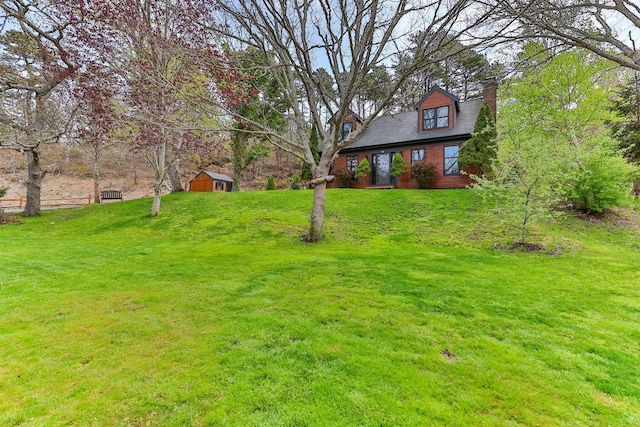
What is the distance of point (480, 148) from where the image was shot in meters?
14.2

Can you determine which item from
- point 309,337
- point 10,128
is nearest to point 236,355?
point 309,337

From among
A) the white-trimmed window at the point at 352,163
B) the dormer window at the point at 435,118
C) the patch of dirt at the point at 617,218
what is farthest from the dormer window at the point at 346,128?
the patch of dirt at the point at 617,218

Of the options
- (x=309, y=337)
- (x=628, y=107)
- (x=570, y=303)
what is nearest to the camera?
(x=309, y=337)

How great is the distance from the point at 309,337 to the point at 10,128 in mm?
18464

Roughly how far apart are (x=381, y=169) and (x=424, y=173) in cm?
312

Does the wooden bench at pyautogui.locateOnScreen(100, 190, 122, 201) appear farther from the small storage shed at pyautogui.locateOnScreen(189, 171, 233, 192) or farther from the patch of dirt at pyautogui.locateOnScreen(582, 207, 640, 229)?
the patch of dirt at pyautogui.locateOnScreen(582, 207, 640, 229)

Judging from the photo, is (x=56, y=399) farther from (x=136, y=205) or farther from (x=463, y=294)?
(x=136, y=205)

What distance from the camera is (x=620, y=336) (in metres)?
3.36

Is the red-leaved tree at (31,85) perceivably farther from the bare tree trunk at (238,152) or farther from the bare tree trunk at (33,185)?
the bare tree trunk at (238,152)

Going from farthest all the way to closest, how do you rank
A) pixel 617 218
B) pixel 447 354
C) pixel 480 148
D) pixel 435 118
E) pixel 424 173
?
pixel 435 118, pixel 424 173, pixel 480 148, pixel 617 218, pixel 447 354

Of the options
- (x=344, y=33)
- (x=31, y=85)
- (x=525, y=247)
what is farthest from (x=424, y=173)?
(x=31, y=85)

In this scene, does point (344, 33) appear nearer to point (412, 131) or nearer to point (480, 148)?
point (480, 148)

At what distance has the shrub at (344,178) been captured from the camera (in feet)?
62.5

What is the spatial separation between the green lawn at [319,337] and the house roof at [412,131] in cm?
1003
